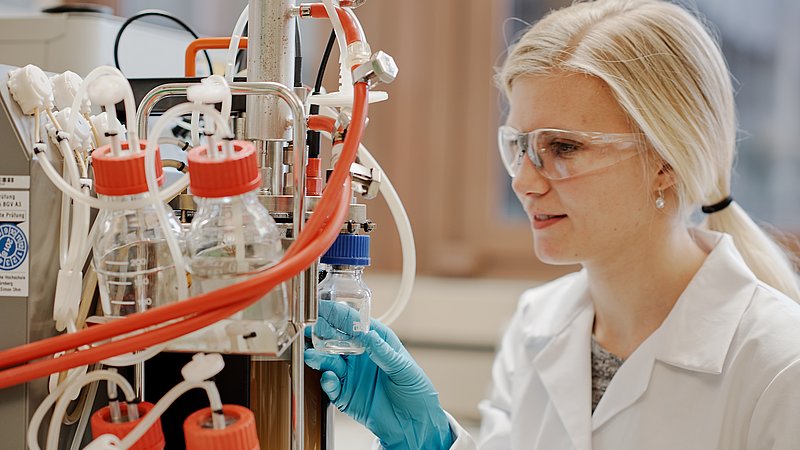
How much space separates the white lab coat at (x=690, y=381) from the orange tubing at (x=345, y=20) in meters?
0.64

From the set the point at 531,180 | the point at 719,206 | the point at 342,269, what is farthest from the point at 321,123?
the point at 719,206

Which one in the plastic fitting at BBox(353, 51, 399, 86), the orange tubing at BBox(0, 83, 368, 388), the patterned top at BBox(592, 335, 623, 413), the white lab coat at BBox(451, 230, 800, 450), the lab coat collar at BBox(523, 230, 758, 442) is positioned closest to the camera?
the orange tubing at BBox(0, 83, 368, 388)

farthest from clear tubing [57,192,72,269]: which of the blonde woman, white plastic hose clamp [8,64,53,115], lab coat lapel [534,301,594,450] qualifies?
lab coat lapel [534,301,594,450]

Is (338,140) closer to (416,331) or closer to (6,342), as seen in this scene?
(6,342)

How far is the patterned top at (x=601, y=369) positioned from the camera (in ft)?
4.93

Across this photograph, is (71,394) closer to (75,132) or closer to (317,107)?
(75,132)

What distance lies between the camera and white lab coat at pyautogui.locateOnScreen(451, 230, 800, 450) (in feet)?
4.01

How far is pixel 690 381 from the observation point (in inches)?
52.2

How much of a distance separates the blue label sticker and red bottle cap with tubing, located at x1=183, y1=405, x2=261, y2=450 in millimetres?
293

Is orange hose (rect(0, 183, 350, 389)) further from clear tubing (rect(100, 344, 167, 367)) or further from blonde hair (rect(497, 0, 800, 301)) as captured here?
blonde hair (rect(497, 0, 800, 301))

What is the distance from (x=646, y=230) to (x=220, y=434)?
3.12 feet

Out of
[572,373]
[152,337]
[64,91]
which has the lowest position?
[572,373]

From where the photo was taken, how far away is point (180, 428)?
95 centimetres

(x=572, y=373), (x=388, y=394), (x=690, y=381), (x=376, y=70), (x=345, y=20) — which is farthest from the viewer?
(x=572, y=373)
